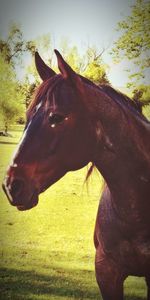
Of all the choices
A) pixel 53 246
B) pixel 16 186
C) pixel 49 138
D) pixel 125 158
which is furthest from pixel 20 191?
pixel 53 246

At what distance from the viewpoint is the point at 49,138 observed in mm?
1845

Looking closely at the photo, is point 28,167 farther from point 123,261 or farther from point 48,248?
point 48,248

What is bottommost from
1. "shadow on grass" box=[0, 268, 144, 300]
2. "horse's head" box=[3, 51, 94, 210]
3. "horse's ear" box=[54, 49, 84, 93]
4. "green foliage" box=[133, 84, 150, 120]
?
"shadow on grass" box=[0, 268, 144, 300]

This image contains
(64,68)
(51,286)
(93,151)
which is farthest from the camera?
(51,286)

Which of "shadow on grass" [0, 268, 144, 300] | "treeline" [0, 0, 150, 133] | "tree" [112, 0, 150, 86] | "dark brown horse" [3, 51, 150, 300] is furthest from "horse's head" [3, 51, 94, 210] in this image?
"tree" [112, 0, 150, 86]

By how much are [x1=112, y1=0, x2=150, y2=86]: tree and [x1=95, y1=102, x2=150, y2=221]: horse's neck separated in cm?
145

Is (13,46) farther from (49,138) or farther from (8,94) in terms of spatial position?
(49,138)

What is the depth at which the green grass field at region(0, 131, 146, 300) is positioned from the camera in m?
3.08

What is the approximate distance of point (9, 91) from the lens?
365 centimetres

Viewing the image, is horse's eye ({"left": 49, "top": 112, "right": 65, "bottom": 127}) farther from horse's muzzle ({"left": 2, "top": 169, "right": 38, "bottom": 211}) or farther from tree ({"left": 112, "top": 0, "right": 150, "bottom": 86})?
tree ({"left": 112, "top": 0, "right": 150, "bottom": 86})

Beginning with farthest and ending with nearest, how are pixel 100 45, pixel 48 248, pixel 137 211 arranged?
pixel 100 45 < pixel 48 248 < pixel 137 211

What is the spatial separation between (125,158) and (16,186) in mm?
604

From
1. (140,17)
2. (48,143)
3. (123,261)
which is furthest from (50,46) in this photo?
(123,261)

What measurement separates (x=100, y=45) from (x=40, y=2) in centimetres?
72
